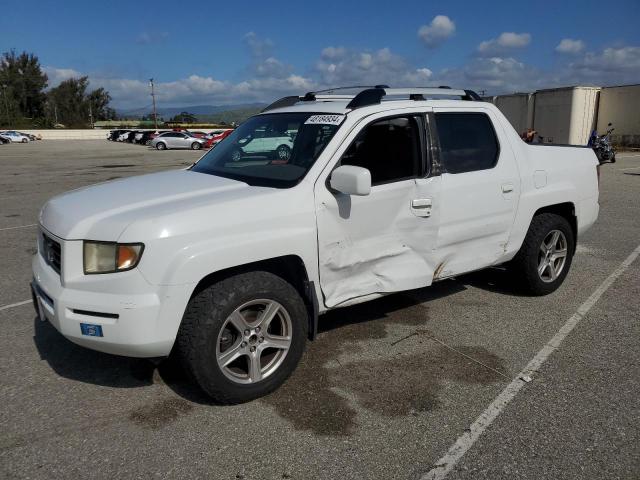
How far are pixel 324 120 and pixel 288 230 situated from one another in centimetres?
103

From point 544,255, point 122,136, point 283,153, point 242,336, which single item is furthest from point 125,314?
point 122,136

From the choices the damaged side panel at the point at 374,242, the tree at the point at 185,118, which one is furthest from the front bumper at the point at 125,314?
the tree at the point at 185,118

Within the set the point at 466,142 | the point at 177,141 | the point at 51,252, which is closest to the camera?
the point at 51,252

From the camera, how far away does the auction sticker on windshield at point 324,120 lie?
3.78 meters

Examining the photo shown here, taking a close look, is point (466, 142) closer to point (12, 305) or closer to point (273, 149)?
point (273, 149)

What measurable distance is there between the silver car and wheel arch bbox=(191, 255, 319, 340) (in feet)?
139

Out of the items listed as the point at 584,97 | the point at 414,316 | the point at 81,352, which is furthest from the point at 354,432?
the point at 584,97

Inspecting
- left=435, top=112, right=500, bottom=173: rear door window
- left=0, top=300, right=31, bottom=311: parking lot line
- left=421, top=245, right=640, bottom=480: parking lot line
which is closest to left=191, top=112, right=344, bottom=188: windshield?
left=435, top=112, right=500, bottom=173: rear door window

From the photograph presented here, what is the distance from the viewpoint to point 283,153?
13.0ft

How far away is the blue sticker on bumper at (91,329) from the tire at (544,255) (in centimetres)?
373

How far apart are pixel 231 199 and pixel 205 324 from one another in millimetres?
764

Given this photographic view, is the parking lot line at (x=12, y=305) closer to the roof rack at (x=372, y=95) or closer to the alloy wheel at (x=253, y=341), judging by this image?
the alloy wheel at (x=253, y=341)

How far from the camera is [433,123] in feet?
13.7

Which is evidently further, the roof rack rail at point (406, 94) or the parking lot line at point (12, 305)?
the parking lot line at point (12, 305)
